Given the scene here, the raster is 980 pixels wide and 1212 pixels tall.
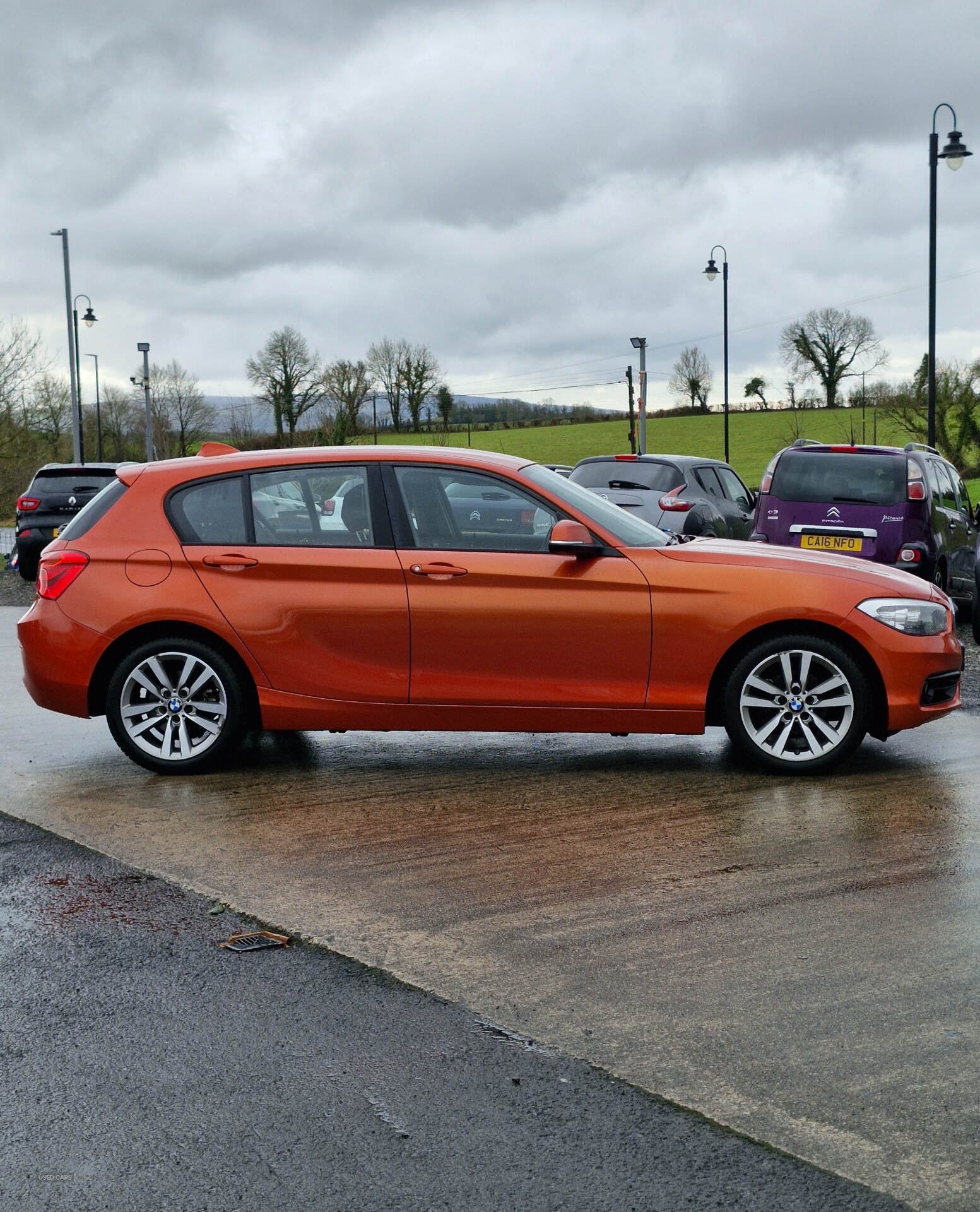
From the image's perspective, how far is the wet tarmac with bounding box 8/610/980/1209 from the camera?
3.33 metres

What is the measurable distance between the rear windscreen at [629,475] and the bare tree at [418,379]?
69649 mm

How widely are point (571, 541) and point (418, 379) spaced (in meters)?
80.6

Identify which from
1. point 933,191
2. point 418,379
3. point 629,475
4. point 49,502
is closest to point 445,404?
point 418,379

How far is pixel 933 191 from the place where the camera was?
2286cm

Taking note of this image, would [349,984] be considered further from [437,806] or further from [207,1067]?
[437,806]

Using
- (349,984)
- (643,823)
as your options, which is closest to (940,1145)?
(349,984)

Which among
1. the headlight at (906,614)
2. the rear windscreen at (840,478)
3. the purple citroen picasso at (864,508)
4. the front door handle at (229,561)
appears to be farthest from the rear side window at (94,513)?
the rear windscreen at (840,478)

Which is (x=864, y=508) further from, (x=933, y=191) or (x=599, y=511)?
(x=933, y=191)

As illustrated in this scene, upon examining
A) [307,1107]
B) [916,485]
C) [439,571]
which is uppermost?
[916,485]

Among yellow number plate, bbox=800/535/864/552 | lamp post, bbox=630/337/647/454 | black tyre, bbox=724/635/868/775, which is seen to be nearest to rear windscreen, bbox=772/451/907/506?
yellow number plate, bbox=800/535/864/552

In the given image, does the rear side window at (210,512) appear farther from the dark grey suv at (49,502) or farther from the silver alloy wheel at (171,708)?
the dark grey suv at (49,502)

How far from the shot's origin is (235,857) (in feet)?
17.7

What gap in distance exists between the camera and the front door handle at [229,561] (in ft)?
22.5

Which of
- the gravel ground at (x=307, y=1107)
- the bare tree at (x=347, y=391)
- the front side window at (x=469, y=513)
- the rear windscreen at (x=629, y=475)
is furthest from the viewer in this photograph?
the bare tree at (x=347, y=391)
